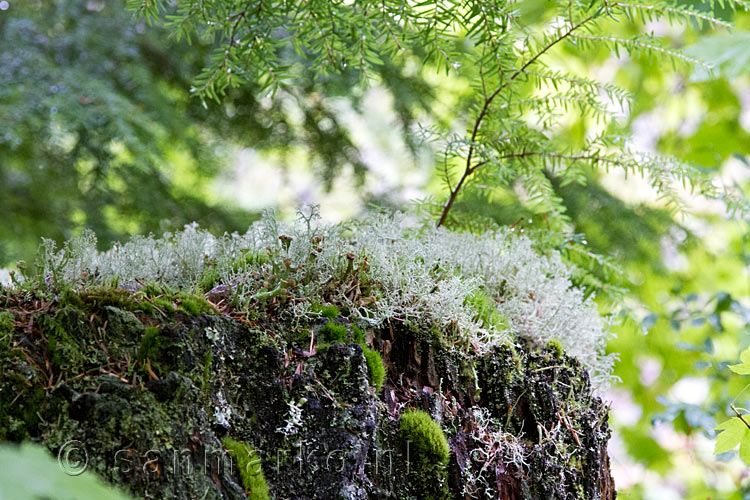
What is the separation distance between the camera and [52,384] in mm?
1269

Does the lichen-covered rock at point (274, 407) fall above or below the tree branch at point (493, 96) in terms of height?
below

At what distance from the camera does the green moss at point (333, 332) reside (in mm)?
1615

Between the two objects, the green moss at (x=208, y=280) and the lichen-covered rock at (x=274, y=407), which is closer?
the lichen-covered rock at (x=274, y=407)

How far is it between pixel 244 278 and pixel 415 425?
64cm

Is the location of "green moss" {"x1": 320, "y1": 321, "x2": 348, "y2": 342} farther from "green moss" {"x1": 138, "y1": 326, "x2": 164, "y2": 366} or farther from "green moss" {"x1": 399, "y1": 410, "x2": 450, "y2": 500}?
"green moss" {"x1": 138, "y1": 326, "x2": 164, "y2": 366}

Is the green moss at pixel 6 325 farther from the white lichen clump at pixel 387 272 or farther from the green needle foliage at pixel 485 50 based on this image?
the green needle foliage at pixel 485 50

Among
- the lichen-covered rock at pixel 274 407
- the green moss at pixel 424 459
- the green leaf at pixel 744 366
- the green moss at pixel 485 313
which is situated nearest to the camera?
the lichen-covered rock at pixel 274 407

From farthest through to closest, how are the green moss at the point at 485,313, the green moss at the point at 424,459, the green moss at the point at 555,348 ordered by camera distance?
the green moss at the point at 555,348 < the green moss at the point at 485,313 < the green moss at the point at 424,459

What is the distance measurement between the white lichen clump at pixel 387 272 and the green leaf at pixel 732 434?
1.50 feet

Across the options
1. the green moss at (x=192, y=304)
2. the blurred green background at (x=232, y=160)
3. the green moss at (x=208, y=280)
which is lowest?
the green moss at (x=192, y=304)

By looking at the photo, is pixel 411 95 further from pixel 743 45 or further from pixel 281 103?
pixel 743 45

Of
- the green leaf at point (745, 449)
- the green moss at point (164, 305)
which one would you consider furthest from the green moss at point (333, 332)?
the green leaf at point (745, 449)

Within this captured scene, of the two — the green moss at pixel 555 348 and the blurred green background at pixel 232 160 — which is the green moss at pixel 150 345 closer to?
the green moss at pixel 555 348

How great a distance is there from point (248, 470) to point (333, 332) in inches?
16.4
